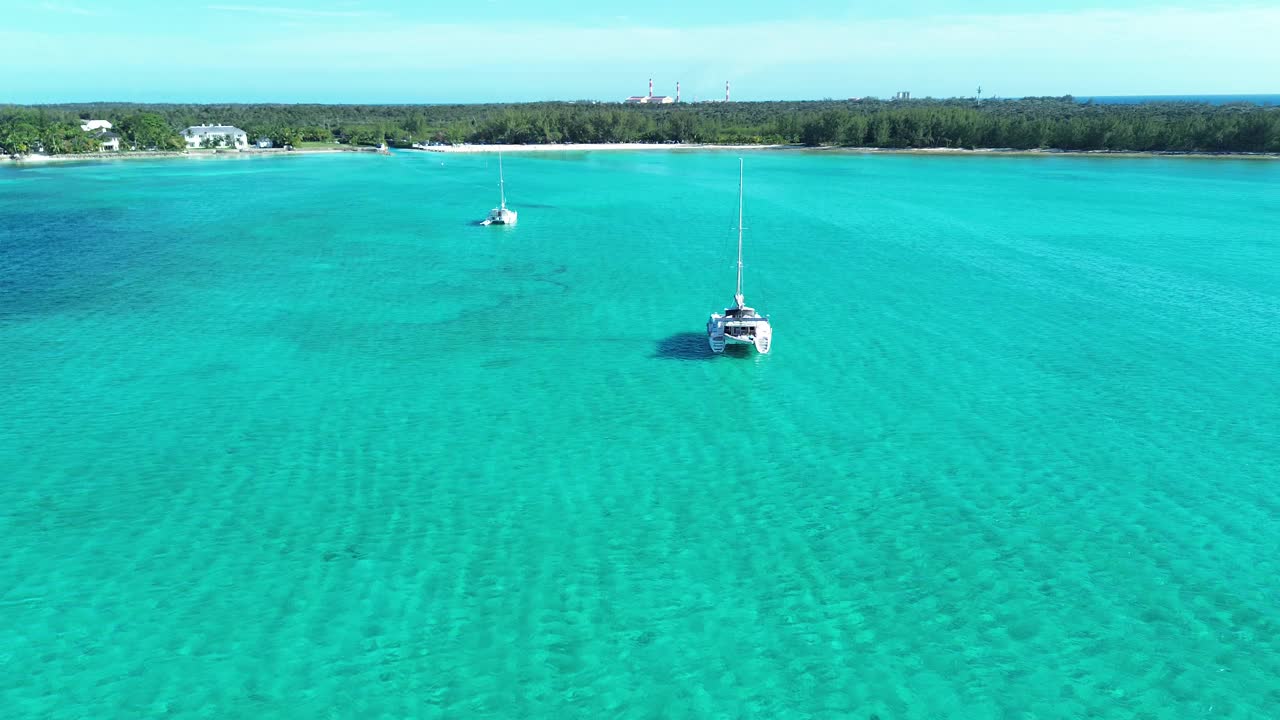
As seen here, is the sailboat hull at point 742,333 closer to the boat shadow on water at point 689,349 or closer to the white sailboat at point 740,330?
the white sailboat at point 740,330

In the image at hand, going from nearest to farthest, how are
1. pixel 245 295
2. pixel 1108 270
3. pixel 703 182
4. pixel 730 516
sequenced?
pixel 730 516, pixel 245 295, pixel 1108 270, pixel 703 182

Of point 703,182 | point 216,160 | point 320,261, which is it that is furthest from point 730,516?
point 216,160

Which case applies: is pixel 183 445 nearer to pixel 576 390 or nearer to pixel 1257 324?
pixel 576 390

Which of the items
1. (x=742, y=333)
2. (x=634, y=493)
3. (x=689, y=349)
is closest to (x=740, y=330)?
(x=742, y=333)

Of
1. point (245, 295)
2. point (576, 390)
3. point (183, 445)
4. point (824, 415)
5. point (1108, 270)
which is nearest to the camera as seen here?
point (183, 445)

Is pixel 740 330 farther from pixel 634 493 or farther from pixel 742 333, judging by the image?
pixel 634 493

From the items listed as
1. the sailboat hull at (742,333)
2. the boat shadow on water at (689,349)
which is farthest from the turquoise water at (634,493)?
the sailboat hull at (742,333)
